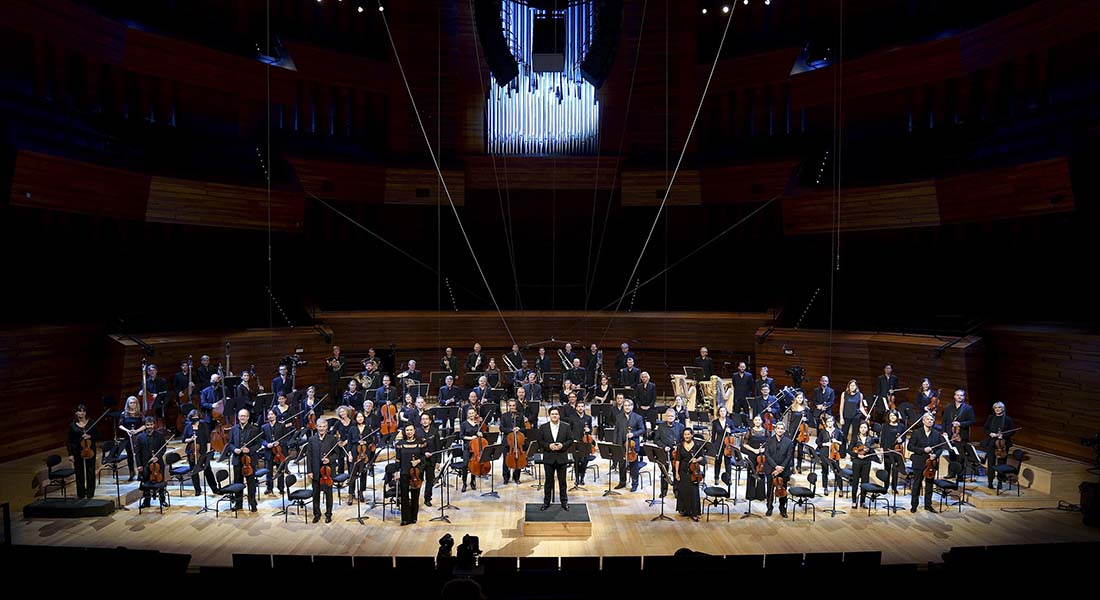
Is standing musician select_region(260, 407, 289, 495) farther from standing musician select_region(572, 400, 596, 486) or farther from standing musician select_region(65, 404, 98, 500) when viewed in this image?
standing musician select_region(572, 400, 596, 486)

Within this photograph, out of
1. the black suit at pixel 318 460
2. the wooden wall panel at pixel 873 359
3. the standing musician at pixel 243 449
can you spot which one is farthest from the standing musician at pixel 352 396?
the wooden wall panel at pixel 873 359

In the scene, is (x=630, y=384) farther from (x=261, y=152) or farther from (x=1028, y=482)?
(x=261, y=152)

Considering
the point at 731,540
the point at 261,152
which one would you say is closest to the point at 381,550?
the point at 731,540

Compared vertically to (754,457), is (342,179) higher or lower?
higher

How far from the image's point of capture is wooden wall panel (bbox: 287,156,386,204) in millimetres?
16406

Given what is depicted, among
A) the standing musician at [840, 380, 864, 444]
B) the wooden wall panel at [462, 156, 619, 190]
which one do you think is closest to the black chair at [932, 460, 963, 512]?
the standing musician at [840, 380, 864, 444]

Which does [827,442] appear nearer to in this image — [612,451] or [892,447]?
[892,447]

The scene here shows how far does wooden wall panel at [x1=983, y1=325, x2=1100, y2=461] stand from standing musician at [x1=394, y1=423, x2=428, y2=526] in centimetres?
1016

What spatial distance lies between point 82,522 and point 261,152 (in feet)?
33.2

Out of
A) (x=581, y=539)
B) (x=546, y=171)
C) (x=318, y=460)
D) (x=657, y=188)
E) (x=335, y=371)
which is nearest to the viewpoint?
(x=581, y=539)

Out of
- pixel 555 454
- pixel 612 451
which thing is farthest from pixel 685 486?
pixel 555 454

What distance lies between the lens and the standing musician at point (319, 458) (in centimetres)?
852

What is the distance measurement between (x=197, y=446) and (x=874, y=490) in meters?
8.79

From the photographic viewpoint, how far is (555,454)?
28.5ft
